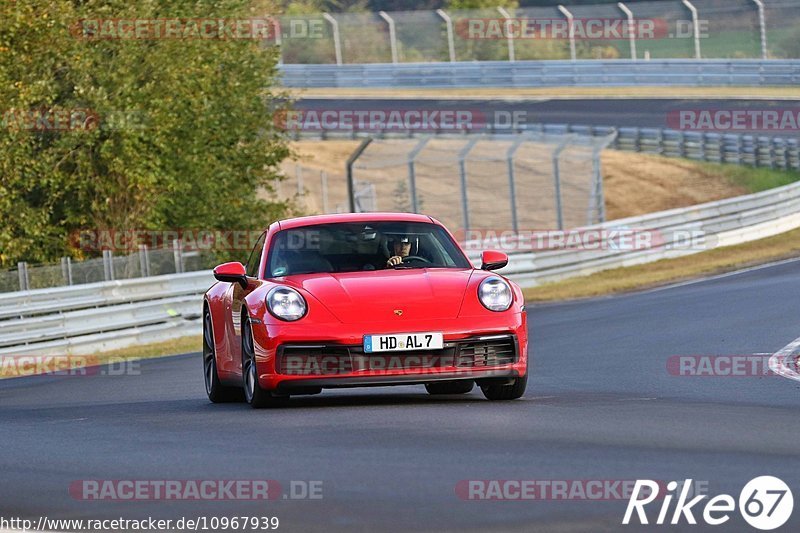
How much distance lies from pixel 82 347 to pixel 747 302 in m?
8.47

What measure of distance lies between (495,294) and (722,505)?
428cm

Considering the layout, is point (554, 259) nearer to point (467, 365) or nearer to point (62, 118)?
point (62, 118)

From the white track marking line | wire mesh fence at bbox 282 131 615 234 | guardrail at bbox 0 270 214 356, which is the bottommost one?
wire mesh fence at bbox 282 131 615 234

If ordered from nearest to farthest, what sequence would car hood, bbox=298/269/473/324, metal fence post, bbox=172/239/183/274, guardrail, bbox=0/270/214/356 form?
car hood, bbox=298/269/473/324, guardrail, bbox=0/270/214/356, metal fence post, bbox=172/239/183/274

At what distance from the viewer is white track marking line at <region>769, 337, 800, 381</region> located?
11.9m

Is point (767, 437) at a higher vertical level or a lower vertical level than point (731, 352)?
higher

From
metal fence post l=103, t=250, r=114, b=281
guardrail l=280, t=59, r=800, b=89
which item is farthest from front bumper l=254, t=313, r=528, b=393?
guardrail l=280, t=59, r=800, b=89

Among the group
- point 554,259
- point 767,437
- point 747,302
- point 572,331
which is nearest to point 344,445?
point 767,437

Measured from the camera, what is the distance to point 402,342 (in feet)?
31.8

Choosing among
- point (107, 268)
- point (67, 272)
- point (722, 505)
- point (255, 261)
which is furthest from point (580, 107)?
point (722, 505)

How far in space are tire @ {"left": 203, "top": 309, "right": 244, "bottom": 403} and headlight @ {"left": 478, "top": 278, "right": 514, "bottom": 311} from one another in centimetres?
248

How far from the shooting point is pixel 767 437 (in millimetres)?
7875

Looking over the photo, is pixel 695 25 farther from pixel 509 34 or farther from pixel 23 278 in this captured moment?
pixel 23 278

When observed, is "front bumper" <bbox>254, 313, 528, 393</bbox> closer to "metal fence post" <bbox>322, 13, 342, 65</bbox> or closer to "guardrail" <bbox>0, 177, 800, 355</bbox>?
"guardrail" <bbox>0, 177, 800, 355</bbox>
